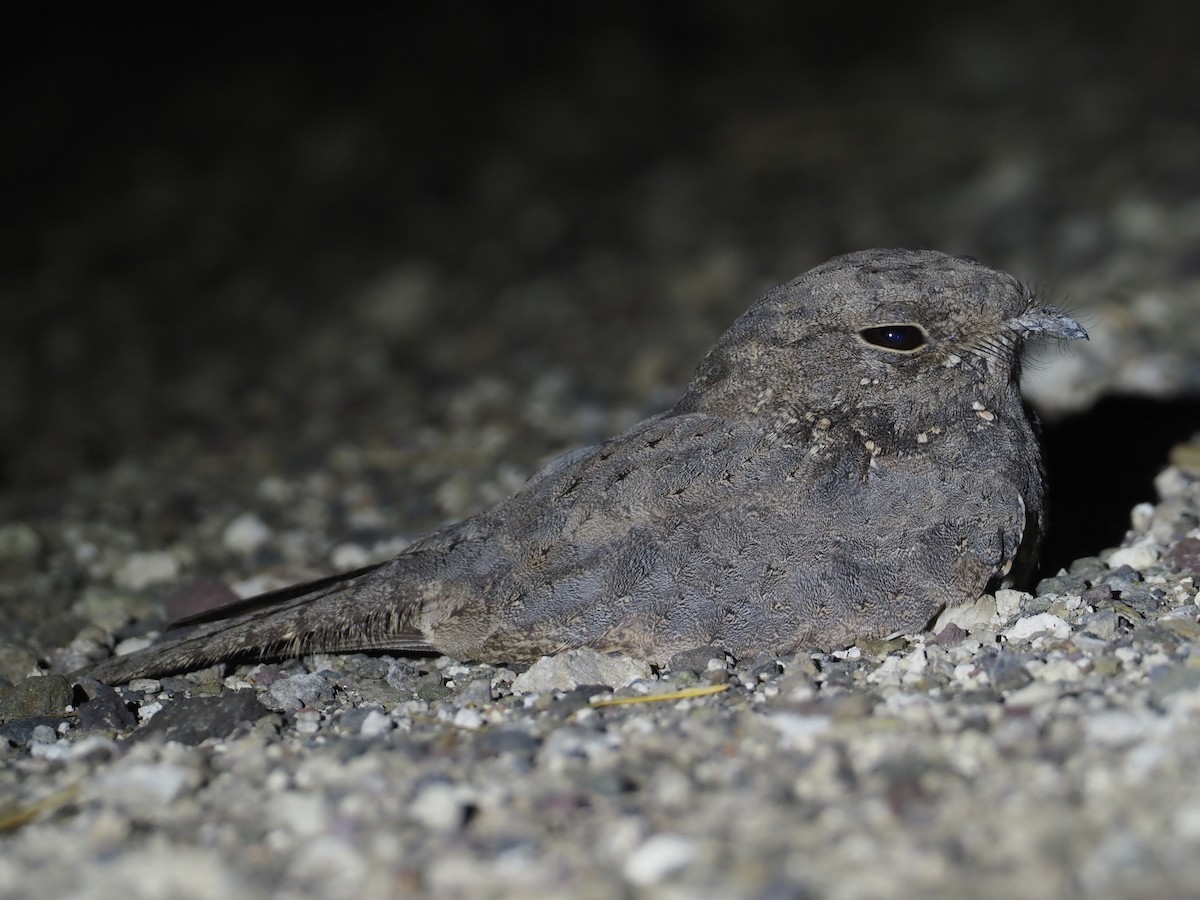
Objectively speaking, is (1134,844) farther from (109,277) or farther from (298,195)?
(298,195)

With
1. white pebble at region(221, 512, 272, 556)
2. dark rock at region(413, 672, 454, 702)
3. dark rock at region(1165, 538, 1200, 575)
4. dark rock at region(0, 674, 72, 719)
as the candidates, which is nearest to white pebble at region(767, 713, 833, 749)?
dark rock at region(413, 672, 454, 702)

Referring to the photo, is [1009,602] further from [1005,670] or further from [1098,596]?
[1005,670]

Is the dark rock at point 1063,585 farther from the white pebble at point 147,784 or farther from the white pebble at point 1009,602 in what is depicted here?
the white pebble at point 147,784

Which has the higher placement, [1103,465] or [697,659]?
[1103,465]

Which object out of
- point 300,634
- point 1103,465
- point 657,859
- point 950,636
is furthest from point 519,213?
point 657,859

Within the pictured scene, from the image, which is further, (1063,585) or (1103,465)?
(1103,465)

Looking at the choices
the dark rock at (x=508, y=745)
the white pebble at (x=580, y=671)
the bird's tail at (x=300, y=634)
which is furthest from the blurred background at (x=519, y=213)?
the dark rock at (x=508, y=745)

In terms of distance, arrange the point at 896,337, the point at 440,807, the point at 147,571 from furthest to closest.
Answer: the point at 147,571, the point at 896,337, the point at 440,807
